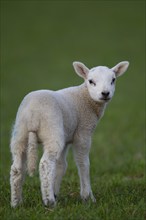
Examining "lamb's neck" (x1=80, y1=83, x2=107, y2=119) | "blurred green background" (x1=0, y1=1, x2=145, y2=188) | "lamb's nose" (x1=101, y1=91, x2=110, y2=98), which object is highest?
"lamb's nose" (x1=101, y1=91, x2=110, y2=98)

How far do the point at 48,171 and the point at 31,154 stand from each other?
0.27 metres

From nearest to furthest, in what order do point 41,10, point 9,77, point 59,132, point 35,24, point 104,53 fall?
point 59,132 → point 9,77 → point 104,53 → point 35,24 → point 41,10

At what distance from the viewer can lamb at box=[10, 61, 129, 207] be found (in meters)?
6.99

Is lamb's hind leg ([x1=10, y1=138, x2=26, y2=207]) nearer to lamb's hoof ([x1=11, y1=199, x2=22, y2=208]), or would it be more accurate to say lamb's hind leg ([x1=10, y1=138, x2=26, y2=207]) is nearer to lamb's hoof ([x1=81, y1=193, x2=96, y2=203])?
lamb's hoof ([x1=11, y1=199, x2=22, y2=208])

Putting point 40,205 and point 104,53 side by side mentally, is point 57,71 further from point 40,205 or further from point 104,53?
point 40,205

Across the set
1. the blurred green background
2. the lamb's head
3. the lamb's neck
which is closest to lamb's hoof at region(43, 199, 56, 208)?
the lamb's head

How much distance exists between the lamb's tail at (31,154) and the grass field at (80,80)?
0.45 m

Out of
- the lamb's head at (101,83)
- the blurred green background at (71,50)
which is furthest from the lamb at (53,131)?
the blurred green background at (71,50)

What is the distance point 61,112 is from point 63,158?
0.93 metres

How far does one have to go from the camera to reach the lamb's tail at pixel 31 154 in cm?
686

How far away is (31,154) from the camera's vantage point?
689 centimetres

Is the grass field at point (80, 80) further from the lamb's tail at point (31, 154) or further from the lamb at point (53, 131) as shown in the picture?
the lamb's tail at point (31, 154)

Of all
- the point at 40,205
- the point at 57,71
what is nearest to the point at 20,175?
the point at 40,205

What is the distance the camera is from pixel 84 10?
5091 cm
